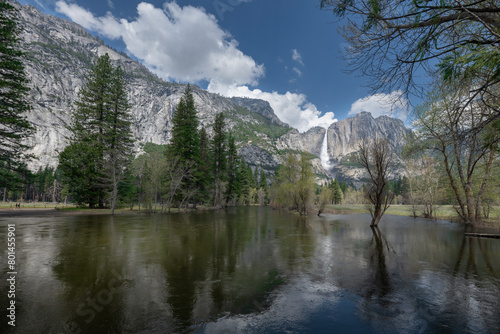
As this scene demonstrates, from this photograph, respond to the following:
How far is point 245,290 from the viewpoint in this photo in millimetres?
5188

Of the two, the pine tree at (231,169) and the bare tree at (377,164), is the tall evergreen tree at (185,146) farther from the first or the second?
the bare tree at (377,164)

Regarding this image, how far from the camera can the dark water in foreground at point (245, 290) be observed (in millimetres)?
3717

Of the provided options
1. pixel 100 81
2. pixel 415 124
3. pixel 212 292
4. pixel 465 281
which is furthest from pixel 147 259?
pixel 100 81

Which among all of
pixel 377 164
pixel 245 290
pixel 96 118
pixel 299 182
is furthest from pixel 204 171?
pixel 245 290

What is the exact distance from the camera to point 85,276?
5.73m

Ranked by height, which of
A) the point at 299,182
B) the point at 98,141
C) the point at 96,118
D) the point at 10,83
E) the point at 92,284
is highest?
the point at 96,118

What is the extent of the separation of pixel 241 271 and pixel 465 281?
6727mm

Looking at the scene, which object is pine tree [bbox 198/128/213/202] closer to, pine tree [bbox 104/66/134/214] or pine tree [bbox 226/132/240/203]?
pine tree [bbox 226/132/240/203]

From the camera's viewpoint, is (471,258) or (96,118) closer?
(471,258)

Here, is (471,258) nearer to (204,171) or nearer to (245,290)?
(245,290)

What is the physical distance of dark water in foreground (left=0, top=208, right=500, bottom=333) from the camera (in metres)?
3.72

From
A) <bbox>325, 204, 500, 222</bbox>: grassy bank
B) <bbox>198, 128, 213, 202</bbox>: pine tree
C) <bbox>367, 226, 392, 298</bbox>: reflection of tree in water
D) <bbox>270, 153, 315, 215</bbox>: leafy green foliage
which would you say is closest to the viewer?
<bbox>367, 226, 392, 298</bbox>: reflection of tree in water

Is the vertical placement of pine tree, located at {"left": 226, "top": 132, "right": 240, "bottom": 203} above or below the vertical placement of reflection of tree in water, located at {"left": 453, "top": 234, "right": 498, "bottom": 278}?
above

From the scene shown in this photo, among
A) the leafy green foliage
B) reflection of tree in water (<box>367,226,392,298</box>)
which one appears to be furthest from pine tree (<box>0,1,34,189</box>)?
the leafy green foliage
